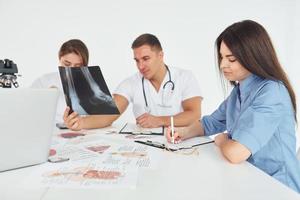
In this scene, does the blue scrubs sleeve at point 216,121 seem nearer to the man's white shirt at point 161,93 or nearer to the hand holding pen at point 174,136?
the hand holding pen at point 174,136

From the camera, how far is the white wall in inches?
119

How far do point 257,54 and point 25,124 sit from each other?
2.67ft

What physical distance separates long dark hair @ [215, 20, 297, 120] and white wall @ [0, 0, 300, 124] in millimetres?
2007

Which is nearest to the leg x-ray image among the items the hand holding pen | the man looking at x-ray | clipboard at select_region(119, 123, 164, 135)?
clipboard at select_region(119, 123, 164, 135)

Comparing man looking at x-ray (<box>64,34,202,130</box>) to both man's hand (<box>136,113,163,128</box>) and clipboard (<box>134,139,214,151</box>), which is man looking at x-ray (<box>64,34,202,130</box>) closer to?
man's hand (<box>136,113,163,128</box>)

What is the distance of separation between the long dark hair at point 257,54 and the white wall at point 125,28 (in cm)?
201

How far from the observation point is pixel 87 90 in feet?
4.32

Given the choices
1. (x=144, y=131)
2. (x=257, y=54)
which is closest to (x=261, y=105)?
(x=257, y=54)

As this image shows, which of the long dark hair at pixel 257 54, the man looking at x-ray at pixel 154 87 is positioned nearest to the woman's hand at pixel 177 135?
the long dark hair at pixel 257 54

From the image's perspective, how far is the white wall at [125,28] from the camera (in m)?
3.01

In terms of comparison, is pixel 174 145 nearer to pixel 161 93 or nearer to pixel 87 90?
pixel 87 90

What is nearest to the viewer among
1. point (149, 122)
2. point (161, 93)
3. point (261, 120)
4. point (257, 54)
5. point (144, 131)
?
point (261, 120)

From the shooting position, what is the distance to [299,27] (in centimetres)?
318

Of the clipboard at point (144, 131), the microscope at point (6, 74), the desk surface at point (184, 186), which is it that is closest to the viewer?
the desk surface at point (184, 186)
